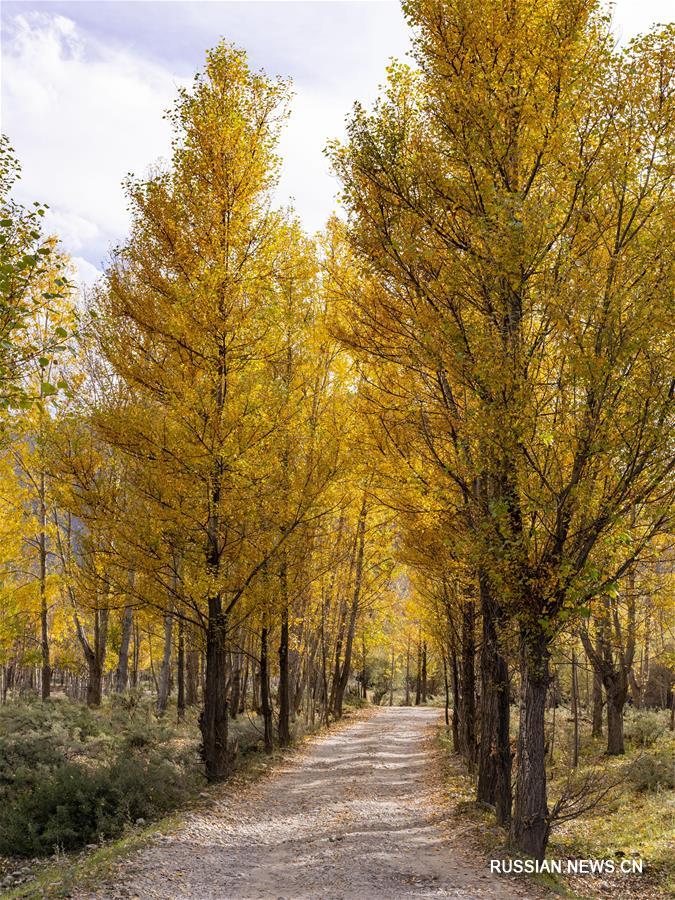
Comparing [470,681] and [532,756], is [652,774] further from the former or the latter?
[532,756]

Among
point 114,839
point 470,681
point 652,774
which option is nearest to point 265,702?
point 470,681

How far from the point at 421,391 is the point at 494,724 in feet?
14.6

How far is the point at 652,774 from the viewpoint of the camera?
13.0 metres

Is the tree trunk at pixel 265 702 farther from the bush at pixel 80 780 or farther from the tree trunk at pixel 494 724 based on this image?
the tree trunk at pixel 494 724

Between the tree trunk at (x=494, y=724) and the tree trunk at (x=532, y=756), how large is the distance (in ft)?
3.31

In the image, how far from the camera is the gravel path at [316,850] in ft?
17.8

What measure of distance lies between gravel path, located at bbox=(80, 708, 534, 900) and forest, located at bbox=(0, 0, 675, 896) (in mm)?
768

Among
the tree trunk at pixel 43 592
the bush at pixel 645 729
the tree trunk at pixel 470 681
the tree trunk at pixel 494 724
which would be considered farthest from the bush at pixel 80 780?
the bush at pixel 645 729

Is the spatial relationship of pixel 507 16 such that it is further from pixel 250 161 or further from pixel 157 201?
pixel 157 201

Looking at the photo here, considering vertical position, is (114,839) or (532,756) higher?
(532,756)

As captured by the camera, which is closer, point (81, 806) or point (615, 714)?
point (81, 806)

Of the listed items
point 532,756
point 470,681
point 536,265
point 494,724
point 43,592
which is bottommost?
point 470,681

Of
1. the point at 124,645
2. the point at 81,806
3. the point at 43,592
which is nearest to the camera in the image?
the point at 81,806

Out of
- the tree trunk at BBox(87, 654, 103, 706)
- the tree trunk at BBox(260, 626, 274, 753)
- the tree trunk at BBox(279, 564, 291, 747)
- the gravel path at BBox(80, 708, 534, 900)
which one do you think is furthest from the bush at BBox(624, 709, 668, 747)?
the tree trunk at BBox(87, 654, 103, 706)
